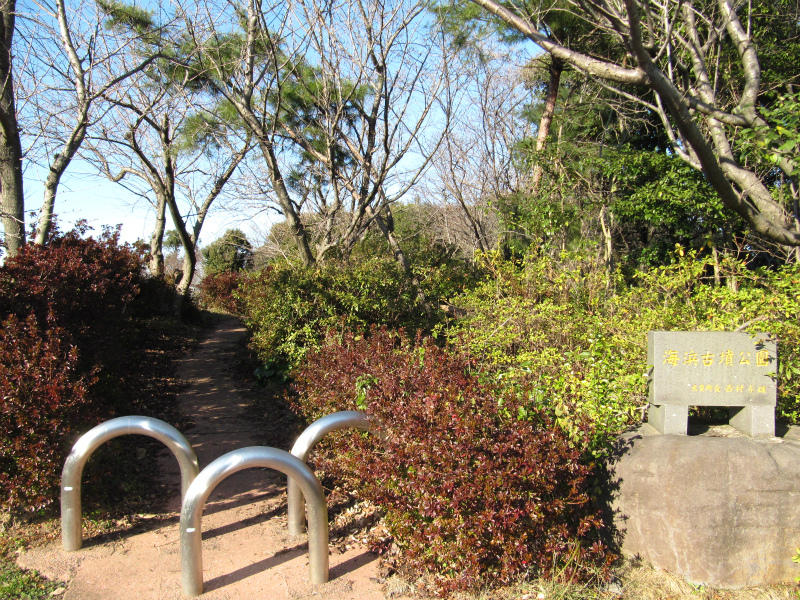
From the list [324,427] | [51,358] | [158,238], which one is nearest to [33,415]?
[51,358]

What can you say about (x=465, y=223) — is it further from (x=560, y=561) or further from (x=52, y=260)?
(x=560, y=561)

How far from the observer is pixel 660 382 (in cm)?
401

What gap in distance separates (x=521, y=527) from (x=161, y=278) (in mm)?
12155

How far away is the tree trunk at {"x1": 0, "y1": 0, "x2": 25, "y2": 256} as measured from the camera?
6074mm

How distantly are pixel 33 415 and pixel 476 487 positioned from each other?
2.96 metres

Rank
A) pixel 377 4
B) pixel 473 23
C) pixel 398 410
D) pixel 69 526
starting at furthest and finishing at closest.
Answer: pixel 473 23, pixel 377 4, pixel 69 526, pixel 398 410

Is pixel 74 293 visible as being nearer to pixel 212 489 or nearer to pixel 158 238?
pixel 212 489

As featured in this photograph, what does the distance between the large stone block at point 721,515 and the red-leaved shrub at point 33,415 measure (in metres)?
3.82

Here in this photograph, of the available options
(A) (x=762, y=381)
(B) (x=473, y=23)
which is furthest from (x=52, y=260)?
(B) (x=473, y=23)

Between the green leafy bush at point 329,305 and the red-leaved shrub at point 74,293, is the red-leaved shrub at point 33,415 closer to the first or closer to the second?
the red-leaved shrub at point 74,293

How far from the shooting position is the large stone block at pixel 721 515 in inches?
135

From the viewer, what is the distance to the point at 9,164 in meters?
6.12

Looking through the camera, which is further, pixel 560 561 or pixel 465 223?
pixel 465 223

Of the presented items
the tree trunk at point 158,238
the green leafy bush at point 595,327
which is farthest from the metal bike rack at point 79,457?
the tree trunk at point 158,238
